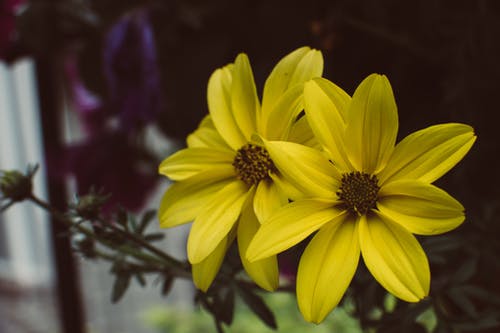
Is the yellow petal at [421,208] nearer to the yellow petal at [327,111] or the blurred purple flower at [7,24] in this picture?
the yellow petal at [327,111]

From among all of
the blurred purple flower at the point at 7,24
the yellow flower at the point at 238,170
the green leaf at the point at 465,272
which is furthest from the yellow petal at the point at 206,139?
the blurred purple flower at the point at 7,24

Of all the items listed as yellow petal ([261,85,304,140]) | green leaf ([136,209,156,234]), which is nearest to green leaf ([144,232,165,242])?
green leaf ([136,209,156,234])

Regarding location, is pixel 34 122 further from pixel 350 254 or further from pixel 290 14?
pixel 350 254

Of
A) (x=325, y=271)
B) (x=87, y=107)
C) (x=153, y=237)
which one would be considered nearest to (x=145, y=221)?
(x=153, y=237)

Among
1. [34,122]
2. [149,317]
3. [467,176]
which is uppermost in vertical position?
[467,176]

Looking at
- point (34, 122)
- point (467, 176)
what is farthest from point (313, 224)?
point (34, 122)

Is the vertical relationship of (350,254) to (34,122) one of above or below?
above
